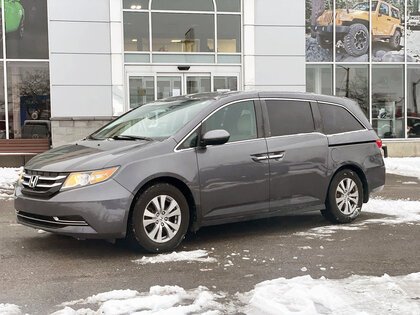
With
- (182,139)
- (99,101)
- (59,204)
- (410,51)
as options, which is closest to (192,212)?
(182,139)

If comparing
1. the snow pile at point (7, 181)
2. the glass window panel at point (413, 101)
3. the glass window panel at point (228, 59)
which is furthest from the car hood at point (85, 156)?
the glass window panel at point (413, 101)

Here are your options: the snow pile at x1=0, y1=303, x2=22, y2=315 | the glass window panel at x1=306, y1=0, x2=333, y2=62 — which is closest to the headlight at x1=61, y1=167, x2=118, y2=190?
the snow pile at x1=0, y1=303, x2=22, y2=315

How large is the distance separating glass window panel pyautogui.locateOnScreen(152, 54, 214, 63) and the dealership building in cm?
3

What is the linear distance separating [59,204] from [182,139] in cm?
146

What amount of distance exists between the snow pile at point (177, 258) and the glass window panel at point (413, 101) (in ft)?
48.0

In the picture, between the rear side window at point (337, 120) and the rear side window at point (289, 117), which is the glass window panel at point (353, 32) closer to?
the rear side window at point (337, 120)

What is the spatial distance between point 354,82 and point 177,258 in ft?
46.0

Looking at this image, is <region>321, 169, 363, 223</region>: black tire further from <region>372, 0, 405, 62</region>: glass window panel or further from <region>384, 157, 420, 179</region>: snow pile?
<region>372, 0, 405, 62</region>: glass window panel

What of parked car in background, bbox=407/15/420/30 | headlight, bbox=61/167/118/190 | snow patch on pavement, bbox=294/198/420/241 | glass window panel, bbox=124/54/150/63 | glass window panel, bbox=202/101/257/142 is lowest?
snow patch on pavement, bbox=294/198/420/241

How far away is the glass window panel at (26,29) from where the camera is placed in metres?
15.9

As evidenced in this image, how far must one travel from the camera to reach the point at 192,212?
596 centimetres

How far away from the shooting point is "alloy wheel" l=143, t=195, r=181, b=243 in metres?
5.60

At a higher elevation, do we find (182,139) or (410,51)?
→ (410,51)

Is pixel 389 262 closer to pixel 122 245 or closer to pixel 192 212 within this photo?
pixel 192 212
